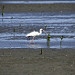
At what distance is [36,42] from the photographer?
567 inches

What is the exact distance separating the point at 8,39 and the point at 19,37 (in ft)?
2.53
